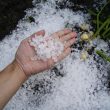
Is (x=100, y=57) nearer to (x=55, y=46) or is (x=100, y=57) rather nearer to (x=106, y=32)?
(x=106, y=32)

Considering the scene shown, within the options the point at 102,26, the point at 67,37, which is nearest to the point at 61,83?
the point at 67,37

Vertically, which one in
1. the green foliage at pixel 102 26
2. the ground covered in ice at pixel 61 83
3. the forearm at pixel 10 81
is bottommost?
the ground covered in ice at pixel 61 83

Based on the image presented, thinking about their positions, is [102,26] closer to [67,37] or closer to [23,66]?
[67,37]

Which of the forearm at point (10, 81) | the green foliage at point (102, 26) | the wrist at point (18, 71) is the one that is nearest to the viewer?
the forearm at point (10, 81)

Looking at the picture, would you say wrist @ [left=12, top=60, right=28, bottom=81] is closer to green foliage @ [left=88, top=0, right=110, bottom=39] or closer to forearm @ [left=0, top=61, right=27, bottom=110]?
forearm @ [left=0, top=61, right=27, bottom=110]

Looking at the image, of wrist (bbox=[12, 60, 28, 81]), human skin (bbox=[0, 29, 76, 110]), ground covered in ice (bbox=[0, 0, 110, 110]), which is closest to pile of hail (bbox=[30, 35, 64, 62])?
human skin (bbox=[0, 29, 76, 110])

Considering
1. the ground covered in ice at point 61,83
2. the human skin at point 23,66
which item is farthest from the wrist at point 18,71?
the ground covered in ice at point 61,83

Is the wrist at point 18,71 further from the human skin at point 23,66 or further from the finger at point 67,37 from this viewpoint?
the finger at point 67,37
